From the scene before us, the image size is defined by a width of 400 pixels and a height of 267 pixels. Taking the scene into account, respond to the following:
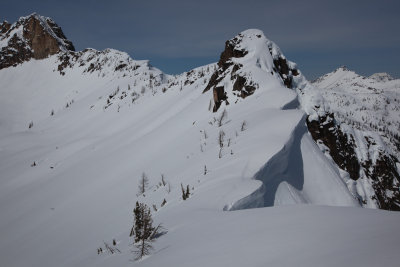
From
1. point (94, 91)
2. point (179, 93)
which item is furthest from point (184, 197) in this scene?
point (94, 91)

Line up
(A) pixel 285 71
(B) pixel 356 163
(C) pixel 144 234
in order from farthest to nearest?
1. (A) pixel 285 71
2. (B) pixel 356 163
3. (C) pixel 144 234

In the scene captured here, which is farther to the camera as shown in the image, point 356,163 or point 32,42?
point 32,42

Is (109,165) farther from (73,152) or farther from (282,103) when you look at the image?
(282,103)

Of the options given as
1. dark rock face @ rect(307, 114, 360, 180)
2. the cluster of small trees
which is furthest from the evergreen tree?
dark rock face @ rect(307, 114, 360, 180)

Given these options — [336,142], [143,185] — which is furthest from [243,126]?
[336,142]

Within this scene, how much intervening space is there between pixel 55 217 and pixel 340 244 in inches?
582

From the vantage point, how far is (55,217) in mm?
13617

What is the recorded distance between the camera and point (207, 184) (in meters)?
9.42

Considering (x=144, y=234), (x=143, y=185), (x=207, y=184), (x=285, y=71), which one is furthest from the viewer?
(x=285, y=71)

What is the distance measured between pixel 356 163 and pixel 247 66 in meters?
14.4

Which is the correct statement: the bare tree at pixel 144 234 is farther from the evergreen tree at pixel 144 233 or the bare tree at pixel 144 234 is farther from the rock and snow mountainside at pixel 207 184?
the rock and snow mountainside at pixel 207 184

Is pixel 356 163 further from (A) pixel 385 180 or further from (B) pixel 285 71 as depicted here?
(B) pixel 285 71

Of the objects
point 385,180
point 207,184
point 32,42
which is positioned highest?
point 32,42

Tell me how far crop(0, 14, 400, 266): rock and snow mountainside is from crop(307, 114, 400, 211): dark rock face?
107 centimetres
